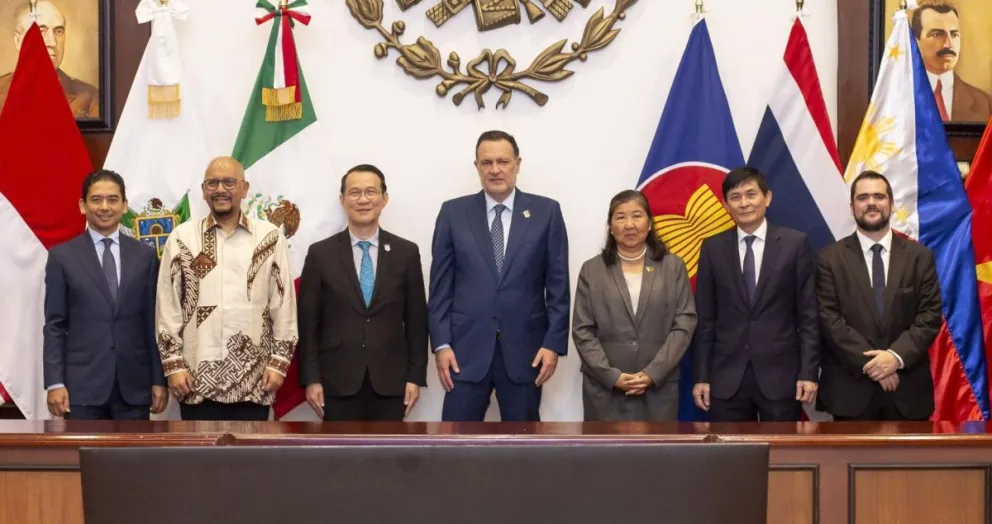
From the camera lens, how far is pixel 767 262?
3.34 metres

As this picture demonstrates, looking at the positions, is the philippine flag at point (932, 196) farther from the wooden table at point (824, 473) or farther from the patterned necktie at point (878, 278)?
the wooden table at point (824, 473)

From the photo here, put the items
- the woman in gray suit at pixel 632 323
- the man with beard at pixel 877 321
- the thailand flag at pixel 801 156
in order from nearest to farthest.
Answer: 1. the man with beard at pixel 877 321
2. the woman in gray suit at pixel 632 323
3. the thailand flag at pixel 801 156

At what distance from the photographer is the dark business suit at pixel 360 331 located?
3.42m

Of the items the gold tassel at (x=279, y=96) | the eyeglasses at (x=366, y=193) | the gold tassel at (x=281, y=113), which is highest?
the gold tassel at (x=279, y=96)

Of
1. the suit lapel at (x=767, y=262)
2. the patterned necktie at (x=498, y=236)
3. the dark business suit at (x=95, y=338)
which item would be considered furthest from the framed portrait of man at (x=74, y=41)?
the suit lapel at (x=767, y=262)

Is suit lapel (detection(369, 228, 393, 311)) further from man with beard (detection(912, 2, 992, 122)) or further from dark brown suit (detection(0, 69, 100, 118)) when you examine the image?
man with beard (detection(912, 2, 992, 122))

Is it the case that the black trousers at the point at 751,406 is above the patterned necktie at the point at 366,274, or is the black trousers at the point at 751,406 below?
below

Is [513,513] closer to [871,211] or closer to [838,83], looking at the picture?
[871,211]

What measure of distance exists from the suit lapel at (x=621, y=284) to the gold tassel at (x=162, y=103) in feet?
6.35

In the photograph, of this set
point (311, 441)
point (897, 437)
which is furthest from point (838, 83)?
point (311, 441)

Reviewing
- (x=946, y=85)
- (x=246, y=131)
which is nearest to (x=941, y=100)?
(x=946, y=85)

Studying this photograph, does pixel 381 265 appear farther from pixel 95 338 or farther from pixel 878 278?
pixel 878 278

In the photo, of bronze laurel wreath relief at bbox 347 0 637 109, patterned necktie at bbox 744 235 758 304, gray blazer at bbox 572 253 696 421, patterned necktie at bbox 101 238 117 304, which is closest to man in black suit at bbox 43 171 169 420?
patterned necktie at bbox 101 238 117 304

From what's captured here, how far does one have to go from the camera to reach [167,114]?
12.6 ft
